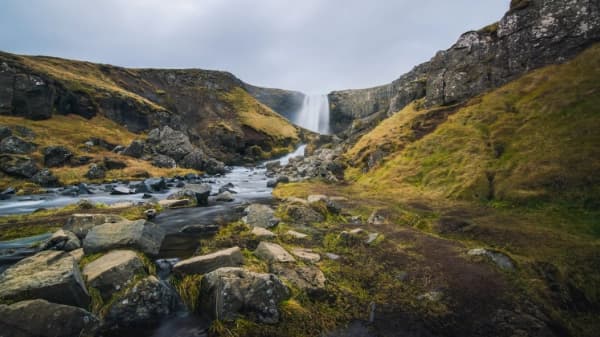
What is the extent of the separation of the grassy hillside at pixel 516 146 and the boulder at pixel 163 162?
41.8 metres

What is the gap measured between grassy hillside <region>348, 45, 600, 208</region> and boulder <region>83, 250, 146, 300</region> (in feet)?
61.1

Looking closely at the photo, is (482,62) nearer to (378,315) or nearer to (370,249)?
(370,249)

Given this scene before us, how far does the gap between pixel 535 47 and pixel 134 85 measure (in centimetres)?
13109

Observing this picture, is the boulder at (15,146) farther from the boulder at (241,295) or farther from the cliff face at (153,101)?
the boulder at (241,295)

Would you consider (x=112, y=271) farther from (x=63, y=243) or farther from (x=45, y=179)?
(x=45, y=179)

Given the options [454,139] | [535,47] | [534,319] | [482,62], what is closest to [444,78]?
[482,62]

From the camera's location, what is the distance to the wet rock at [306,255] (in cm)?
971

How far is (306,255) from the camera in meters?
10.1

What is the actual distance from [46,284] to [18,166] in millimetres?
41950

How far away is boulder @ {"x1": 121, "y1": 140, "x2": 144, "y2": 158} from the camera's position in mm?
56084

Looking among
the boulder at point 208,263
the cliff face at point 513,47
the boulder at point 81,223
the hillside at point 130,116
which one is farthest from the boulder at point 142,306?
the cliff face at point 513,47

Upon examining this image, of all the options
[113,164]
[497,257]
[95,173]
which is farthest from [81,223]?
[113,164]

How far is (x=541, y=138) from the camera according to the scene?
18328 mm

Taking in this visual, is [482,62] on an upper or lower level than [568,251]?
upper
